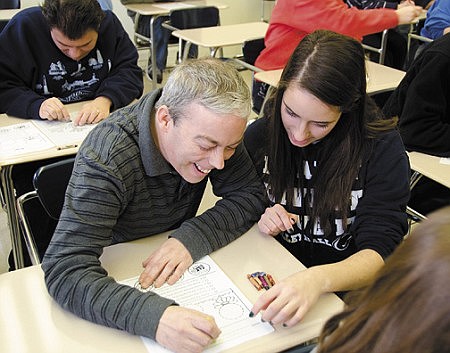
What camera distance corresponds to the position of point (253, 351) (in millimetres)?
953

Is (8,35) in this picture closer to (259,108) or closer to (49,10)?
(49,10)

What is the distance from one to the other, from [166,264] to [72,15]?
1.21 m

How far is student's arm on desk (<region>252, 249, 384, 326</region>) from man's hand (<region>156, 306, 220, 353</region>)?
11 centimetres

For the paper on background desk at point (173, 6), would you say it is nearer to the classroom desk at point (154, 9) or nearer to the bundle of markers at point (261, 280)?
the classroom desk at point (154, 9)

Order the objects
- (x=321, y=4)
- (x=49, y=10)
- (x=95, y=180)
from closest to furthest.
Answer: (x=95, y=180) → (x=49, y=10) → (x=321, y=4)

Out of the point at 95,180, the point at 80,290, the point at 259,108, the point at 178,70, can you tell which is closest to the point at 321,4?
the point at 259,108

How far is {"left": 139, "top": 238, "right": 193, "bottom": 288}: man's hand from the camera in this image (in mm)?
1138

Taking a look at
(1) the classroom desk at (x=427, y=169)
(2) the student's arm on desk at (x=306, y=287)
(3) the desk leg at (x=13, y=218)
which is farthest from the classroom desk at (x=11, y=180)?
(1) the classroom desk at (x=427, y=169)

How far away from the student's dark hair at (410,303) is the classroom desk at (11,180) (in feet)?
4.75

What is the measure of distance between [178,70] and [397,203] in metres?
0.63

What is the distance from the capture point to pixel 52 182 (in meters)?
1.47

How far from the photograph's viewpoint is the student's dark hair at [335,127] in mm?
1244

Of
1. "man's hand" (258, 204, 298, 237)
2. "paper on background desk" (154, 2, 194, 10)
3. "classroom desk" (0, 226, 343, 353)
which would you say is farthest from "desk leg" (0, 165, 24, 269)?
"paper on background desk" (154, 2, 194, 10)

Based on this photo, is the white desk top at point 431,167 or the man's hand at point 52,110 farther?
the man's hand at point 52,110
